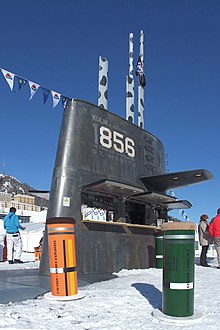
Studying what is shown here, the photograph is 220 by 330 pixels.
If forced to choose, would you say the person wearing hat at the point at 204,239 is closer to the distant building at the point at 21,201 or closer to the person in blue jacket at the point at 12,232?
the person in blue jacket at the point at 12,232

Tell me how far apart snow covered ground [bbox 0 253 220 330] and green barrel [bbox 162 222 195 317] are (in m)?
0.22

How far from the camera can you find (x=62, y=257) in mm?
5812

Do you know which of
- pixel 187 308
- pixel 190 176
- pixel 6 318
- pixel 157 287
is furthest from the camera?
pixel 190 176

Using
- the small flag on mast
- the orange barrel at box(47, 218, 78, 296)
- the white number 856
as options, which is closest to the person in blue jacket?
the white number 856

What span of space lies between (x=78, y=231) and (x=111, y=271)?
4.72 ft

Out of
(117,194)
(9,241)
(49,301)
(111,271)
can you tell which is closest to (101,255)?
(111,271)

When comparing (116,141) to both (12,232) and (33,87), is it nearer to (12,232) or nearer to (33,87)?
(33,87)

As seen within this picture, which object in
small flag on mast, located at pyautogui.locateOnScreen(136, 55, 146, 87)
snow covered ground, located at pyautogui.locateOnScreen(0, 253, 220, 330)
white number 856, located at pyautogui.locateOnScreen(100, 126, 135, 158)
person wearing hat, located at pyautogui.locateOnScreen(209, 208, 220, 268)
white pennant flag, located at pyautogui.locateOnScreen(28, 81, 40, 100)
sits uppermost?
small flag on mast, located at pyautogui.locateOnScreen(136, 55, 146, 87)

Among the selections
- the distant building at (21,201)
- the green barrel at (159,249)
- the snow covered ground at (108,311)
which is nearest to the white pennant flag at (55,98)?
the green barrel at (159,249)

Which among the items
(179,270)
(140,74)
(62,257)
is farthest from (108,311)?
(140,74)

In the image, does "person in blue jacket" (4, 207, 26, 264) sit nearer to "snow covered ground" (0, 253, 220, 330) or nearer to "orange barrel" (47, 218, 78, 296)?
"snow covered ground" (0, 253, 220, 330)

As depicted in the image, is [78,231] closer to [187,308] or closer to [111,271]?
[111,271]

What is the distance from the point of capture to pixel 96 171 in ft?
29.7

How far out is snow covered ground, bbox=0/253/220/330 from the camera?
168 inches
